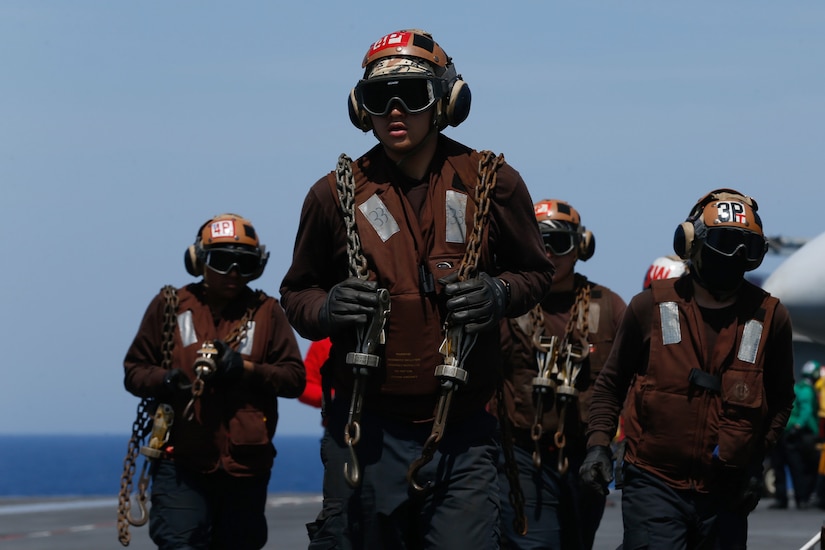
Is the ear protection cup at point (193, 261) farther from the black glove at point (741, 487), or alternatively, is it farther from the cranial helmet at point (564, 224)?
the black glove at point (741, 487)

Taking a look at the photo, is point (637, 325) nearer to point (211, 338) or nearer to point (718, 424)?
point (718, 424)

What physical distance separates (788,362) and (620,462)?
82 centimetres

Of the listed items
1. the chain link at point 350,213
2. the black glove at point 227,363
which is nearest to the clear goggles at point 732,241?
the chain link at point 350,213

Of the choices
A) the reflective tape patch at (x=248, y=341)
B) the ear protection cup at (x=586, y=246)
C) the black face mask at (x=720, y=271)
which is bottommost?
the reflective tape patch at (x=248, y=341)

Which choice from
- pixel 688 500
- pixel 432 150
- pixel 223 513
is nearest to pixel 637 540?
pixel 688 500

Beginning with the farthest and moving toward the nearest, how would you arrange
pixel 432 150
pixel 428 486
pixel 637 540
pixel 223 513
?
pixel 223 513
pixel 637 540
pixel 432 150
pixel 428 486

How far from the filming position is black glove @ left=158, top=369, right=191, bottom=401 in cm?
847

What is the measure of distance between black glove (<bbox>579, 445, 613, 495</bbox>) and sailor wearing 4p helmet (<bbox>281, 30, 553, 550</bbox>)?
1704 mm

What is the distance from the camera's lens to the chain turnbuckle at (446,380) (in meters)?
4.90

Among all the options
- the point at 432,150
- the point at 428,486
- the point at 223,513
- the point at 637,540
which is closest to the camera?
the point at 428,486

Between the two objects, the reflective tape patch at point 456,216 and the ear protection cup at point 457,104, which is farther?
the ear protection cup at point 457,104

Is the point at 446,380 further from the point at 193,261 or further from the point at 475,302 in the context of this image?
the point at 193,261

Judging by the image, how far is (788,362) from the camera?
671 cm

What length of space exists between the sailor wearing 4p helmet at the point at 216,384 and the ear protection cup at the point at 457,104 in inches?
134
